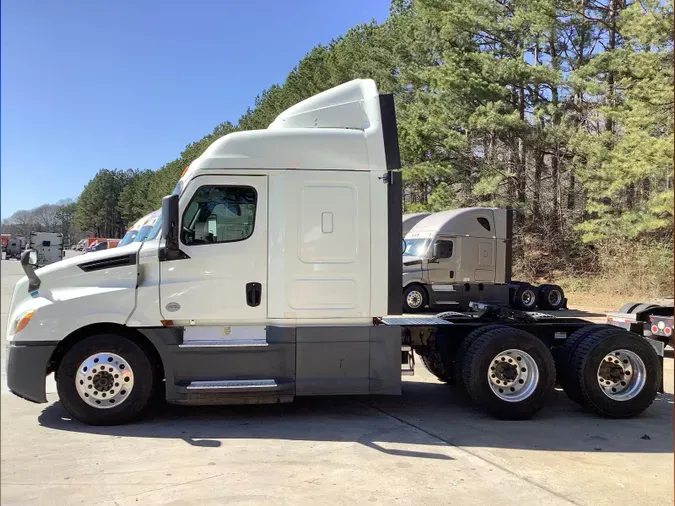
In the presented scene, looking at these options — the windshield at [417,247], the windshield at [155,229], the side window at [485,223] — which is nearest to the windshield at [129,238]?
the windshield at [155,229]

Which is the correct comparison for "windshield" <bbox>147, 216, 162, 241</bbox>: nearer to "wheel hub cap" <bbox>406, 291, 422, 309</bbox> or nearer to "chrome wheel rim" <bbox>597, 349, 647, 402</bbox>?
"chrome wheel rim" <bbox>597, 349, 647, 402</bbox>

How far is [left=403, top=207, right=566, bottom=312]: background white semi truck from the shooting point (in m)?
17.5

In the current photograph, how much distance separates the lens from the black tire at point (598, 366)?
635 centimetres

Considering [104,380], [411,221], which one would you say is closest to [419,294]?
[411,221]

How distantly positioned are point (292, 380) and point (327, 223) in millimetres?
1636

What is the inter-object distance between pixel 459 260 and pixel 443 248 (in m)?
0.77

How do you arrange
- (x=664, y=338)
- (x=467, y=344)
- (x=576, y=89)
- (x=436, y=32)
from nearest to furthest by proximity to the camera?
(x=467, y=344), (x=664, y=338), (x=576, y=89), (x=436, y=32)

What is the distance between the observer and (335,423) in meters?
6.06

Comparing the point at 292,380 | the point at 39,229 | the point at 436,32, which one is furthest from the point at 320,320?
the point at 436,32

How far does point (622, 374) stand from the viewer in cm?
651

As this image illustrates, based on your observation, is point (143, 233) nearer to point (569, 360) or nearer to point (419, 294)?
point (569, 360)

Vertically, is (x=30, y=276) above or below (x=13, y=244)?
below

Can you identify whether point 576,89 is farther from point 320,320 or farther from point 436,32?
point 320,320

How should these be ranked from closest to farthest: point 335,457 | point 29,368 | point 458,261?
1. point 335,457
2. point 29,368
3. point 458,261
